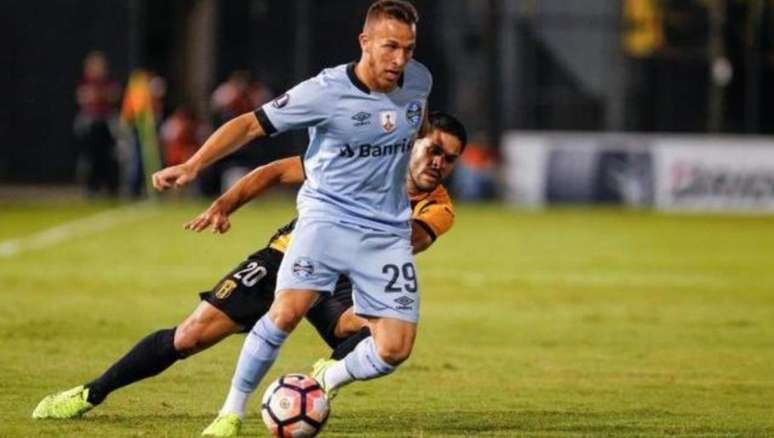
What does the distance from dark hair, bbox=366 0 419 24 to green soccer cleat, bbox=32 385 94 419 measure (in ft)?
7.96

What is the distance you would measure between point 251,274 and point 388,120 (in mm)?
1190

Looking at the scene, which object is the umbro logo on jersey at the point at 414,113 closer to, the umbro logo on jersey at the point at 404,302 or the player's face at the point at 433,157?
the player's face at the point at 433,157

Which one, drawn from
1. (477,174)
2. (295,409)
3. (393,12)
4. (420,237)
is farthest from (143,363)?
(477,174)

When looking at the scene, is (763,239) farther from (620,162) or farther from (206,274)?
(206,274)

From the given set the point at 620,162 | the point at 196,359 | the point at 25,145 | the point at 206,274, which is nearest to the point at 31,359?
the point at 196,359

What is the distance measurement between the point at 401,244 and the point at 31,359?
4303mm

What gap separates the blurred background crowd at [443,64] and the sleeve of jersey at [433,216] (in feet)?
84.7

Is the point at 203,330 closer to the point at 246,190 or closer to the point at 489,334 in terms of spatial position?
the point at 246,190

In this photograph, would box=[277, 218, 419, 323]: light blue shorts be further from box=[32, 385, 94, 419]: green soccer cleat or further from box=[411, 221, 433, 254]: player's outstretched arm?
box=[32, 385, 94, 419]: green soccer cleat

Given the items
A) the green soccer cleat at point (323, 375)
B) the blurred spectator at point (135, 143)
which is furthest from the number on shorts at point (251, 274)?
the blurred spectator at point (135, 143)

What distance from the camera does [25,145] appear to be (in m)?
37.8

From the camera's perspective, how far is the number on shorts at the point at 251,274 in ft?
32.8

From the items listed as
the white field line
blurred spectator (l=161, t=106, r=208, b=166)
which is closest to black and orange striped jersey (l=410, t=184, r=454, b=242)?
the white field line

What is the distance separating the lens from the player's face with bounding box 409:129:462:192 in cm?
1019
